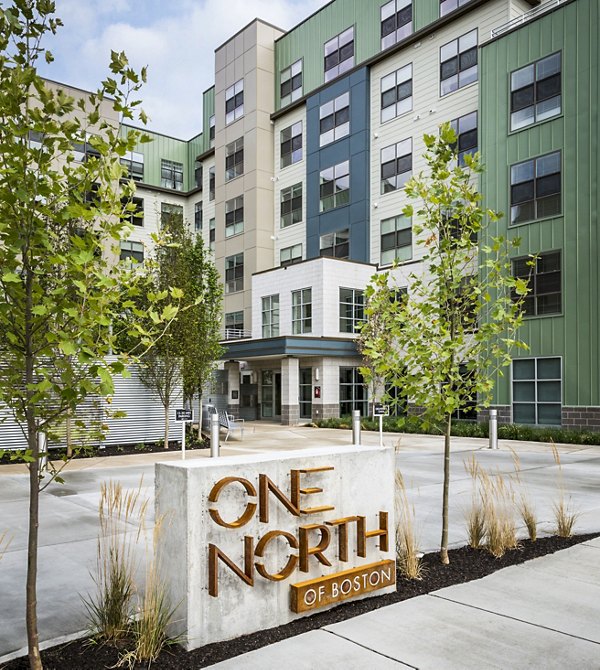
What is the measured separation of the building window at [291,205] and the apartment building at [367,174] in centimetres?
12

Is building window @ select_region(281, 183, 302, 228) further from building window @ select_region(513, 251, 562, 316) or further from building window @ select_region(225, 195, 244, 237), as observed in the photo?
building window @ select_region(513, 251, 562, 316)

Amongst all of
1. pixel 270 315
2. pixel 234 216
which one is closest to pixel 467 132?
pixel 270 315

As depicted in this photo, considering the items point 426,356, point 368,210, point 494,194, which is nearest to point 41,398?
point 426,356

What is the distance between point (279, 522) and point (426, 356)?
2.45 meters

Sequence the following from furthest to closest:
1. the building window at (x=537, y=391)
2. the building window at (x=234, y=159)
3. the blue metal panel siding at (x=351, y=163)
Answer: the building window at (x=234, y=159)
the blue metal panel siding at (x=351, y=163)
the building window at (x=537, y=391)

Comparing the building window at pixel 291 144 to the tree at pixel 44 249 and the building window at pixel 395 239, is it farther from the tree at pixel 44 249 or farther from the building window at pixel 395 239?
the tree at pixel 44 249

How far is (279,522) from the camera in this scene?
5016 millimetres

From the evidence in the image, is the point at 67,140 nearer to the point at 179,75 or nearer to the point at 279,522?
the point at 279,522

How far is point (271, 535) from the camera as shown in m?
4.87

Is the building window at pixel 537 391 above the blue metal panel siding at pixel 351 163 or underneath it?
underneath

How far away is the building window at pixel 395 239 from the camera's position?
108ft

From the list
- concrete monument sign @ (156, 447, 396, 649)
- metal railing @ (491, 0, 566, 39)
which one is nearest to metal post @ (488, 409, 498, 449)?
concrete monument sign @ (156, 447, 396, 649)

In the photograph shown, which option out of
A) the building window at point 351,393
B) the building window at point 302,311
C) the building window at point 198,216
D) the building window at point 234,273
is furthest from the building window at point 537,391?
the building window at point 198,216

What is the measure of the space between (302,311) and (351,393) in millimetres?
4990
